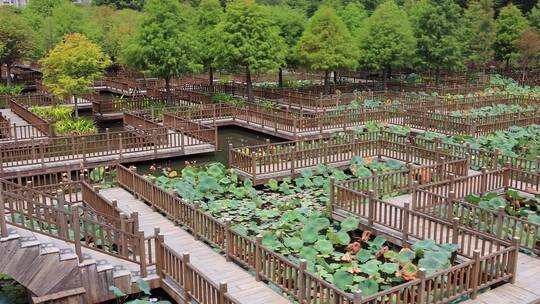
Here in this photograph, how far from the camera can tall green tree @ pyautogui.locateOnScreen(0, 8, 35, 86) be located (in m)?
34.8

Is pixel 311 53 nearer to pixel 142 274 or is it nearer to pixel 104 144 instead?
pixel 104 144

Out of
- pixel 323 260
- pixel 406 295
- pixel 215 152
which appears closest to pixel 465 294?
pixel 406 295

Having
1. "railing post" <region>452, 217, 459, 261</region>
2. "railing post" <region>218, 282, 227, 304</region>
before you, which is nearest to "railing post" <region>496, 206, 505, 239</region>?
"railing post" <region>452, 217, 459, 261</region>

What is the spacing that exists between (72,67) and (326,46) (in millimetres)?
14988

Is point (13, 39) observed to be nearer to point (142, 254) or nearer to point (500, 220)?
point (142, 254)

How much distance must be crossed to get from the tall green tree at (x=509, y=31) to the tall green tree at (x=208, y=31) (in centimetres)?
2739

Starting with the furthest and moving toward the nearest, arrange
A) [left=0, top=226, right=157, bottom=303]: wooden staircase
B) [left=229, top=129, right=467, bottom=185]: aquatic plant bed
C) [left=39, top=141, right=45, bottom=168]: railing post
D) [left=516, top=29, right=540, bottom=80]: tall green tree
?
1. [left=516, top=29, right=540, bottom=80]: tall green tree
2. [left=39, top=141, right=45, bottom=168]: railing post
3. [left=229, top=129, right=467, bottom=185]: aquatic plant bed
4. [left=0, top=226, right=157, bottom=303]: wooden staircase

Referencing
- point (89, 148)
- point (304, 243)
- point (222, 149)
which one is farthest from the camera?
point (222, 149)

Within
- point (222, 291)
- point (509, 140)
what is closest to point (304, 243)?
point (222, 291)

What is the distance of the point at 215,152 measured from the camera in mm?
21938

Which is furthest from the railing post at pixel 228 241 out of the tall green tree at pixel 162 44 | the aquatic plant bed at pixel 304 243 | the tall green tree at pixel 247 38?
the tall green tree at pixel 247 38

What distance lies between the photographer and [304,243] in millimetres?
12070

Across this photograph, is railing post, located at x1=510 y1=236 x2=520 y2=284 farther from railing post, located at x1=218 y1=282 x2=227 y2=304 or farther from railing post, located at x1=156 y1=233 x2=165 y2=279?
railing post, located at x1=156 y1=233 x2=165 y2=279

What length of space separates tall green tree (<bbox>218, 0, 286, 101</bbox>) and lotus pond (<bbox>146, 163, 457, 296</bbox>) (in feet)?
42.2
